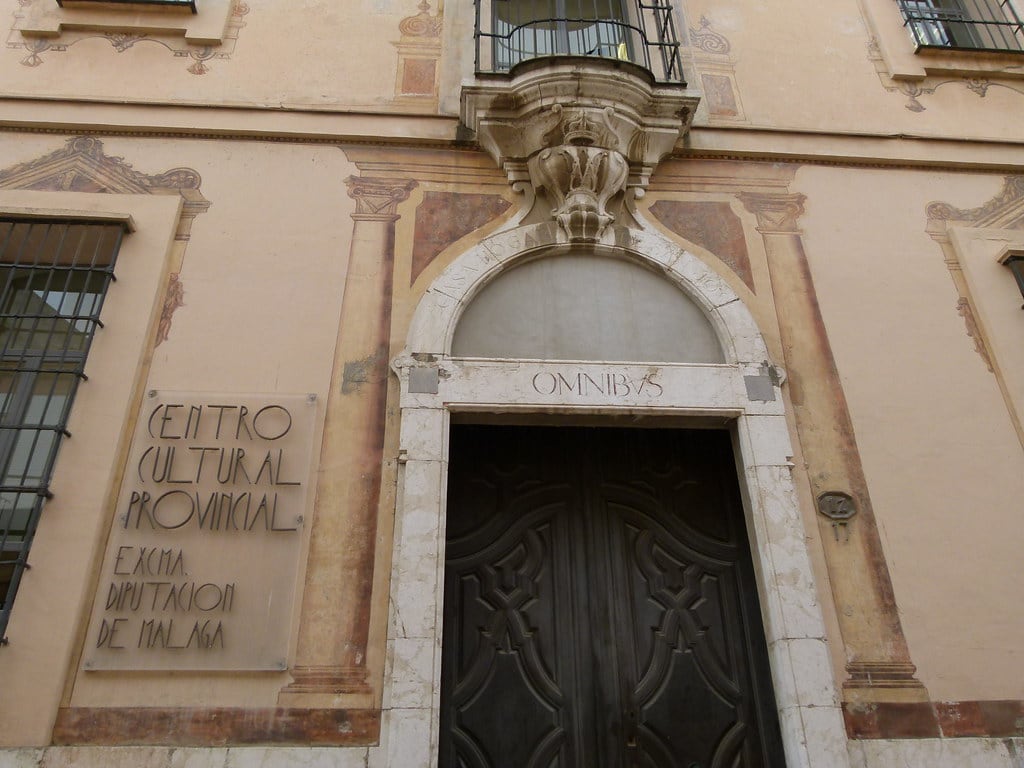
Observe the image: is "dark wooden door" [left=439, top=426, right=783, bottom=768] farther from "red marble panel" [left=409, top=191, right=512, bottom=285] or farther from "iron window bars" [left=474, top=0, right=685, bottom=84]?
"iron window bars" [left=474, top=0, right=685, bottom=84]

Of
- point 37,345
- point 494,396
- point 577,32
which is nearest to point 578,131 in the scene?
point 577,32

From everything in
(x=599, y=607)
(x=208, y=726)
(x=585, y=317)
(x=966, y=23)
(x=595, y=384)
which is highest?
(x=966, y=23)

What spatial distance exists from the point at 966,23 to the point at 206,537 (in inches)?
292

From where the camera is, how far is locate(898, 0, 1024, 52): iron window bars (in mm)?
6645

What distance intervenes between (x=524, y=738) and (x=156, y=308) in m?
3.37

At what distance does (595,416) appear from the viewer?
15.2 feet

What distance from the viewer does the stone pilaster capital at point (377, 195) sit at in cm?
525

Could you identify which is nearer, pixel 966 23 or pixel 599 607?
pixel 599 607

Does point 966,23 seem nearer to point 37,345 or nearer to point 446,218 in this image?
point 446,218

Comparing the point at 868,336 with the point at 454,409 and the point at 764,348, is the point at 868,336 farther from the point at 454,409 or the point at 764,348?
the point at 454,409

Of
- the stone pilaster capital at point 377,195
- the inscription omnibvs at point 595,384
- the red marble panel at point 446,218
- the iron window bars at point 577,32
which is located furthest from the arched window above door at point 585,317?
the iron window bars at point 577,32

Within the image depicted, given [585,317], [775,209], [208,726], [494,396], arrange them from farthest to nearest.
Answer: [775,209] < [585,317] < [494,396] < [208,726]

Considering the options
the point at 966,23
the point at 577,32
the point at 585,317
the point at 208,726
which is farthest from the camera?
the point at 966,23

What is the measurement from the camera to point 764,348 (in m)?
4.86
